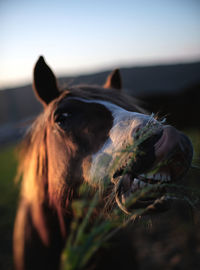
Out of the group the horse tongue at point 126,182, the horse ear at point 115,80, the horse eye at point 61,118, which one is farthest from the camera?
the horse ear at point 115,80

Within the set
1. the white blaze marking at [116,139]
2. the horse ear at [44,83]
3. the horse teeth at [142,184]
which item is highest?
the horse ear at [44,83]

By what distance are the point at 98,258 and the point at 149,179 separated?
3.99 feet

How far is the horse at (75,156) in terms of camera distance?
997 mm

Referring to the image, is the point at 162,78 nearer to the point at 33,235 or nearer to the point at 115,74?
the point at 115,74

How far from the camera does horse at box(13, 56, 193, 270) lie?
1.00 meters

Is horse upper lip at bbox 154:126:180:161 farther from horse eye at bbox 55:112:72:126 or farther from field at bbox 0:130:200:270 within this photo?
field at bbox 0:130:200:270

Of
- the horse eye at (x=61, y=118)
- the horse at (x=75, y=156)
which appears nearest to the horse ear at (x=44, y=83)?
the horse at (x=75, y=156)

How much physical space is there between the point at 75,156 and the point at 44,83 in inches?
28.9

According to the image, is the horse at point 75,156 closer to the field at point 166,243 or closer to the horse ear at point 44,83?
the horse ear at point 44,83

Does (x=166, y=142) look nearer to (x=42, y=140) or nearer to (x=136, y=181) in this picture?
(x=136, y=181)

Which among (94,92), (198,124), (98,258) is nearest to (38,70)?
(94,92)

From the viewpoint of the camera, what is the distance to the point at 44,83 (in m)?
1.71

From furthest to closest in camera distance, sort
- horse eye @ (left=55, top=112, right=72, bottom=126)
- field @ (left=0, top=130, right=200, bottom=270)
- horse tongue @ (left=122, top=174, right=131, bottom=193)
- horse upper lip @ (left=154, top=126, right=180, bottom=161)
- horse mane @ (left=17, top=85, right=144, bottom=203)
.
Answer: field @ (left=0, top=130, right=200, bottom=270) → horse mane @ (left=17, top=85, right=144, bottom=203) → horse eye @ (left=55, top=112, right=72, bottom=126) → horse tongue @ (left=122, top=174, right=131, bottom=193) → horse upper lip @ (left=154, top=126, right=180, bottom=161)

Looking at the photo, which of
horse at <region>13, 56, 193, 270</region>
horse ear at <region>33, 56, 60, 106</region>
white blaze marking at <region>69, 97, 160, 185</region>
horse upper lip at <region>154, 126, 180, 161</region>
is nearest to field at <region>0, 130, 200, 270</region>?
horse at <region>13, 56, 193, 270</region>
